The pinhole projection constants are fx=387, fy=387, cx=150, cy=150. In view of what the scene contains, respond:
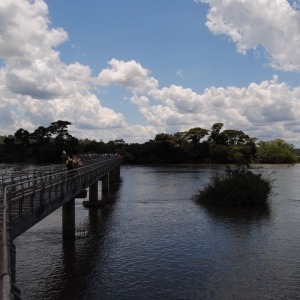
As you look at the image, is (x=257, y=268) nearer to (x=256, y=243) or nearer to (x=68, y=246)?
(x=256, y=243)

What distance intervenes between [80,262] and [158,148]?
112 meters

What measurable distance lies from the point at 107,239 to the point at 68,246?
2.64m

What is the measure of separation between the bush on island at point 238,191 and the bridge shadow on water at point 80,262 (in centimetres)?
1138

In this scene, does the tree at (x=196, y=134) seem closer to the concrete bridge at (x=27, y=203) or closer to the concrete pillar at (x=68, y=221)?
the concrete bridge at (x=27, y=203)

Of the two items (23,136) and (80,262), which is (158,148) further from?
(80,262)

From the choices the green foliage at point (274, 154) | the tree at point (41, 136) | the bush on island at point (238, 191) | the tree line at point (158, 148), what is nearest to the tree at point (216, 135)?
the tree line at point (158, 148)

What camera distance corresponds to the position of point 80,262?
719 inches

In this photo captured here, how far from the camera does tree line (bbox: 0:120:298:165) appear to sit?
11812 centimetres

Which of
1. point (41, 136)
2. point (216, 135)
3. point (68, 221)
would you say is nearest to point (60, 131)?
point (41, 136)

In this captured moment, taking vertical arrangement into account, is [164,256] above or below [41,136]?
below

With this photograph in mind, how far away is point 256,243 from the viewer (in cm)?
2175

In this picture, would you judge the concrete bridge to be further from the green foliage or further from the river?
the green foliage

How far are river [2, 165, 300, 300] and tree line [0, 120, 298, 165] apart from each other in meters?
89.9

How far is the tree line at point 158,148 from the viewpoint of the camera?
Result: 388 feet
